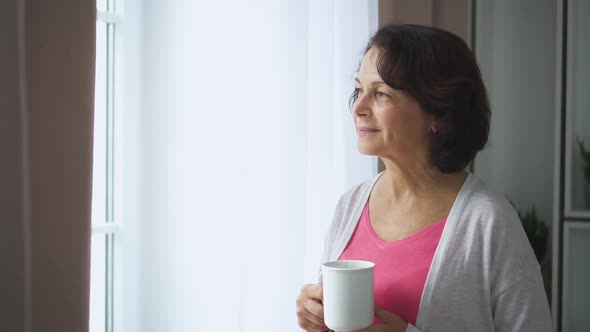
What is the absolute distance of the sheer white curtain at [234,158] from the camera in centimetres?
139

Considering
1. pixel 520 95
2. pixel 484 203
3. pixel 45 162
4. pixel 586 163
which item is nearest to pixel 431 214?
pixel 484 203

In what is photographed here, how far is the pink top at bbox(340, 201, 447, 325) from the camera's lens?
42.7 inches

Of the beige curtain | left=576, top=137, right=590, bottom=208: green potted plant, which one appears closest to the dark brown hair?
the beige curtain

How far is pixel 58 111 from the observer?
945 millimetres

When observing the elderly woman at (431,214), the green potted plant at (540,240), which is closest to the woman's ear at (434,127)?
the elderly woman at (431,214)

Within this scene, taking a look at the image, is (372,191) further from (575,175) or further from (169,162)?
(575,175)

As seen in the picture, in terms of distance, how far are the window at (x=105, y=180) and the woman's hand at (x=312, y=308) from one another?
1.81ft

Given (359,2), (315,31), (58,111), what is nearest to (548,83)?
(359,2)

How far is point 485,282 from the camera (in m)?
1.05

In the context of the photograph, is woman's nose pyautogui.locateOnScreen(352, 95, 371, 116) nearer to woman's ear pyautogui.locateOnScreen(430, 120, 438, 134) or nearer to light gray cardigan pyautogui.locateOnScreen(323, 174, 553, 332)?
woman's ear pyautogui.locateOnScreen(430, 120, 438, 134)

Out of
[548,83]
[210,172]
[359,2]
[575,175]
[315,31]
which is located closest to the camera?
[210,172]

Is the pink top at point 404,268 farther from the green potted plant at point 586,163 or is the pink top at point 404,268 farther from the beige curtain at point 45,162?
the green potted plant at point 586,163

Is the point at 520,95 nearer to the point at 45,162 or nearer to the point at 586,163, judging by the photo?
the point at 586,163

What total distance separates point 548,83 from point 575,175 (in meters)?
0.64
